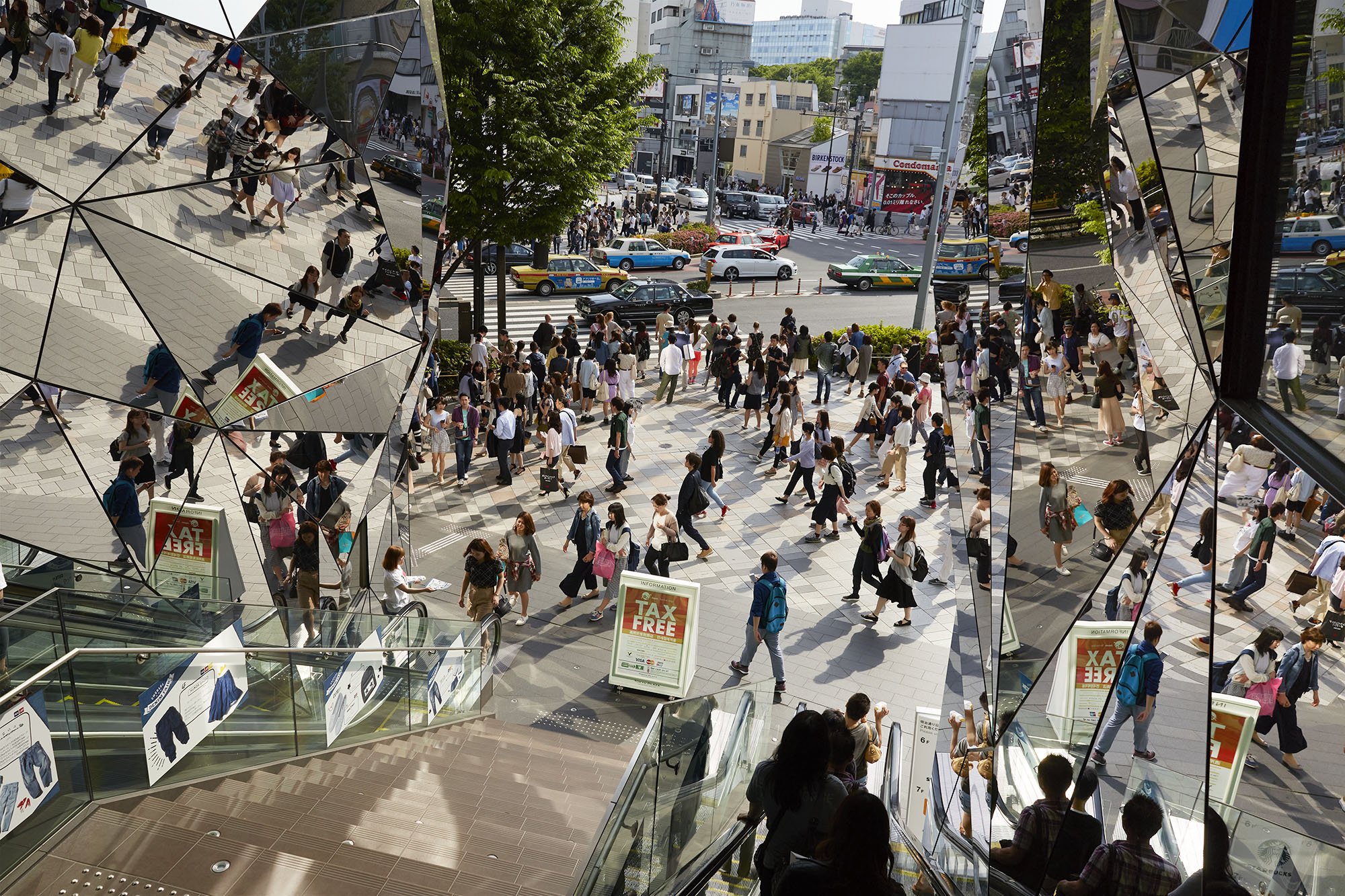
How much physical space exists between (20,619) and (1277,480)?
7157 millimetres

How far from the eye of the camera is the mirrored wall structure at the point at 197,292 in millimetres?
7824

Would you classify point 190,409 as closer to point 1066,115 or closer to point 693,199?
point 1066,115

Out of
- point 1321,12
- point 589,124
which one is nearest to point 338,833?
point 1321,12

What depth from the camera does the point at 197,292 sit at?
27.7 feet

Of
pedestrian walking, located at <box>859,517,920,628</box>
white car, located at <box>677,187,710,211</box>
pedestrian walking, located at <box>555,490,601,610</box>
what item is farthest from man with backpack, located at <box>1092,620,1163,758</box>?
white car, located at <box>677,187,710,211</box>

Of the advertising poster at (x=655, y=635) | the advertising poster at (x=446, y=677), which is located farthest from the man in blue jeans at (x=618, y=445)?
the advertising poster at (x=446, y=677)

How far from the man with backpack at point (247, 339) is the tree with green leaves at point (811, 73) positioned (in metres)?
99.4

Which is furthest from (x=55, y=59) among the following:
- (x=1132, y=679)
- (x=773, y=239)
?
(x=773, y=239)

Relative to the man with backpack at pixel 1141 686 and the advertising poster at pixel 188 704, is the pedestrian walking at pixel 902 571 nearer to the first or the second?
the advertising poster at pixel 188 704

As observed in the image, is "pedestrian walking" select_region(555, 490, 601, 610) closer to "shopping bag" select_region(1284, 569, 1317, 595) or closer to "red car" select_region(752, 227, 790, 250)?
"shopping bag" select_region(1284, 569, 1317, 595)

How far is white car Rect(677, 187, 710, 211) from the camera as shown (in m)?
59.7

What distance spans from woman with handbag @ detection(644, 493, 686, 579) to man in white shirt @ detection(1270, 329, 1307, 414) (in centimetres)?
979

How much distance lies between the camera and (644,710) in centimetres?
1042

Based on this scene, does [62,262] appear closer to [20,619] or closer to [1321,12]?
[20,619]
